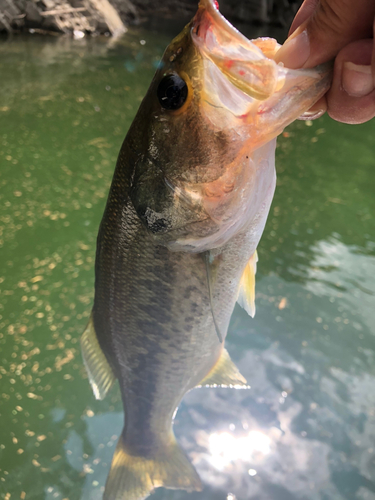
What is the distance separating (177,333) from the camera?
1423 mm

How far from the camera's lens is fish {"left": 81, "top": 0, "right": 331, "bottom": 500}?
36.9 inches

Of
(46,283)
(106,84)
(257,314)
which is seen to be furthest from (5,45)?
(257,314)

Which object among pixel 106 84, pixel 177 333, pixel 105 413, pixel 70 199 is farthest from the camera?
pixel 106 84

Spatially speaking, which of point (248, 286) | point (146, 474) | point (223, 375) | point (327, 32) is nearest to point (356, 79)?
point (327, 32)

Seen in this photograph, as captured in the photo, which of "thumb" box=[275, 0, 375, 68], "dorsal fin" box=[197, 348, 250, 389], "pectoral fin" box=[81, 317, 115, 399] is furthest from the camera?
"dorsal fin" box=[197, 348, 250, 389]

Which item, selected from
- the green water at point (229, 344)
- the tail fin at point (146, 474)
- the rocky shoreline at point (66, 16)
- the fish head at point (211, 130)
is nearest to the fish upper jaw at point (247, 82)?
the fish head at point (211, 130)

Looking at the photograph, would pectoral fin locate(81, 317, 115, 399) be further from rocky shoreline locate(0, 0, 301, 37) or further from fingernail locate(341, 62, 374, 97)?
rocky shoreline locate(0, 0, 301, 37)

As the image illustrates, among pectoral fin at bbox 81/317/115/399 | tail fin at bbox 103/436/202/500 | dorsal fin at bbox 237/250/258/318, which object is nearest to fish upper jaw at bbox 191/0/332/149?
dorsal fin at bbox 237/250/258/318

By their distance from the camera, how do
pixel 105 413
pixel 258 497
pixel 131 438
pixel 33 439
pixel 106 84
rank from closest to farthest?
1. pixel 131 438
2. pixel 258 497
3. pixel 33 439
4. pixel 105 413
5. pixel 106 84

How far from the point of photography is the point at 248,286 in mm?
1399

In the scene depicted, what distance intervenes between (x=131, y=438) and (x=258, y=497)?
815mm

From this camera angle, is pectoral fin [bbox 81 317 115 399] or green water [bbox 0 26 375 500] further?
green water [bbox 0 26 375 500]

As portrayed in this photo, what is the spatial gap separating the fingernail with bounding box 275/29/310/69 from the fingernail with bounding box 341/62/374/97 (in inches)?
→ 3.9

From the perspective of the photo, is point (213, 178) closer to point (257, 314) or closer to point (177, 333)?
point (177, 333)
